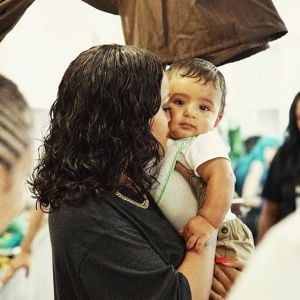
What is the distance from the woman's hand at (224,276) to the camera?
1.02 meters

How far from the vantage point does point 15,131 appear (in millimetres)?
1583

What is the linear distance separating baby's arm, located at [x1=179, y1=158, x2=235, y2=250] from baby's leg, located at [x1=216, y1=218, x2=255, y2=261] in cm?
6

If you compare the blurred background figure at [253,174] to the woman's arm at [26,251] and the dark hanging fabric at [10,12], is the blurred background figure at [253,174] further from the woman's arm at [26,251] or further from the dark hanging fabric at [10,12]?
the dark hanging fabric at [10,12]

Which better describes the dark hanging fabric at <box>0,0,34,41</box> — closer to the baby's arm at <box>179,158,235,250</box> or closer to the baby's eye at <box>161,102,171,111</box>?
the baby's eye at <box>161,102,171,111</box>

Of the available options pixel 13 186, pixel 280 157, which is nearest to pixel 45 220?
pixel 13 186

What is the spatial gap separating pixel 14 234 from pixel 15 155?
24 cm

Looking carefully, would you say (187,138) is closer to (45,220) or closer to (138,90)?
(138,90)

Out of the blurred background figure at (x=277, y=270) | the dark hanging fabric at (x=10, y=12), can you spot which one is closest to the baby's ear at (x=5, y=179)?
the dark hanging fabric at (x=10, y=12)

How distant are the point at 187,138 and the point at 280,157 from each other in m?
0.22

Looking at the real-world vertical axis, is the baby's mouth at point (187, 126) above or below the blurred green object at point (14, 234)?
above

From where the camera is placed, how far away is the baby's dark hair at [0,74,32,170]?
5.17ft

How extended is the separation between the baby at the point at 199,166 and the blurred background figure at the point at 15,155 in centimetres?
61

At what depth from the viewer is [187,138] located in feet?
3.62

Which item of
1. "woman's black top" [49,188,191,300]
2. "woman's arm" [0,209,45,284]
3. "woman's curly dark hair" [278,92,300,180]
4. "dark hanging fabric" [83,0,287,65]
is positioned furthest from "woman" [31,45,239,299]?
"woman's arm" [0,209,45,284]
